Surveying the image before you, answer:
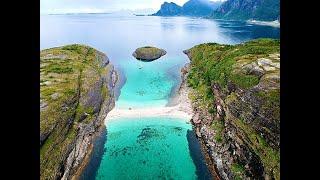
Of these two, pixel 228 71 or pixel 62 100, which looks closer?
pixel 62 100

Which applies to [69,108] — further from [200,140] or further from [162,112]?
[200,140]

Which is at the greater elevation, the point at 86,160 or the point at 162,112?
the point at 162,112

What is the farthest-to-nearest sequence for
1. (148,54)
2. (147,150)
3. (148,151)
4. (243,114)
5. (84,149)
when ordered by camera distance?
1. (148,54)
2. (84,149)
3. (147,150)
4. (148,151)
5. (243,114)

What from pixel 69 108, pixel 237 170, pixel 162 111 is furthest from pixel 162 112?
pixel 237 170

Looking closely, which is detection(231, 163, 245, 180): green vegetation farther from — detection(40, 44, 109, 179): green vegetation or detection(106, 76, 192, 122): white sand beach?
detection(106, 76, 192, 122): white sand beach

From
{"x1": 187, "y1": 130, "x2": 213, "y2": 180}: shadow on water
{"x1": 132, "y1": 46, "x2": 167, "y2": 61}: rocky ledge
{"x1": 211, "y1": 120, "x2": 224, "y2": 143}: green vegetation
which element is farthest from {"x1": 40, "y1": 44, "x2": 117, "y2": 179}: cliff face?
{"x1": 132, "y1": 46, "x2": 167, "y2": 61}: rocky ledge

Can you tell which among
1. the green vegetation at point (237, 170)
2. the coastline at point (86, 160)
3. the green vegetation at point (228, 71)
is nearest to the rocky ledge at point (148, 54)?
the green vegetation at point (228, 71)
